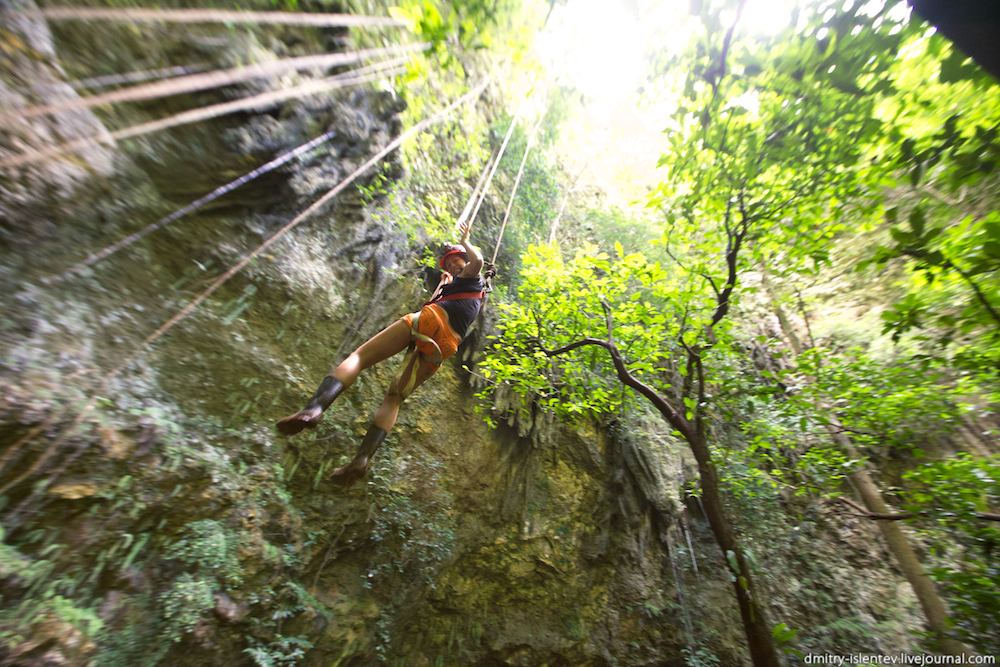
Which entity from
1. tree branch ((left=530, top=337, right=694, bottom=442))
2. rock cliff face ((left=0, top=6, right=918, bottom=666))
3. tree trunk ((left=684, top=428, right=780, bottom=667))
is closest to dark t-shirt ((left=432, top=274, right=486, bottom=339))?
tree branch ((left=530, top=337, right=694, bottom=442))

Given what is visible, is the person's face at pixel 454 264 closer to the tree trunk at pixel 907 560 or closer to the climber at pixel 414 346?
the climber at pixel 414 346

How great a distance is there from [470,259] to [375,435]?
5.20 feet

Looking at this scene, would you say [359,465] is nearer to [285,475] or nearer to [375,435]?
[375,435]

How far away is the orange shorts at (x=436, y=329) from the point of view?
9.21ft

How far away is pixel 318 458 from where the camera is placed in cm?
408

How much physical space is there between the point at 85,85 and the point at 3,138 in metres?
0.69

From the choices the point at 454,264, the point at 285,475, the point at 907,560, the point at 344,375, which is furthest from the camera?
the point at 907,560

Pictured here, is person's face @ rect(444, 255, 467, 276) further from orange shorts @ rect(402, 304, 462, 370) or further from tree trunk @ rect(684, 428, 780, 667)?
tree trunk @ rect(684, 428, 780, 667)

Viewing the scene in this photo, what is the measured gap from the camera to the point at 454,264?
10.8ft

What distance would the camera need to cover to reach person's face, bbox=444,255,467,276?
128 inches

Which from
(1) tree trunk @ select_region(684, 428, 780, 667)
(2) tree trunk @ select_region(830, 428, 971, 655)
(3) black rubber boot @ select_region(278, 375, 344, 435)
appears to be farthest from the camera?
(2) tree trunk @ select_region(830, 428, 971, 655)

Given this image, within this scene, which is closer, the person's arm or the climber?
the climber

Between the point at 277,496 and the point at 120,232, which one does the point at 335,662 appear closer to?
the point at 277,496

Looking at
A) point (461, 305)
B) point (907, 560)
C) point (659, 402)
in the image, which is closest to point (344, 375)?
point (461, 305)
